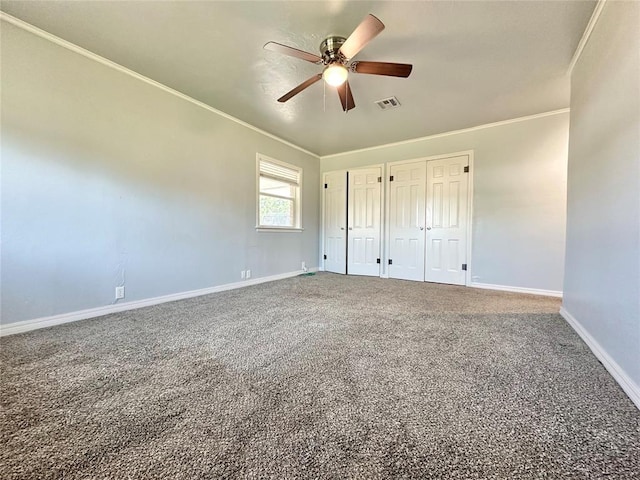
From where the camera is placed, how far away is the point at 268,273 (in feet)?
14.1

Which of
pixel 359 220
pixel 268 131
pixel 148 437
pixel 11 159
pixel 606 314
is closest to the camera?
pixel 148 437

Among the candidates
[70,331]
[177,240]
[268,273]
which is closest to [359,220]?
[268,273]

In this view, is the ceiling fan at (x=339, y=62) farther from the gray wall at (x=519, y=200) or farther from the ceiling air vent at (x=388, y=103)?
the gray wall at (x=519, y=200)

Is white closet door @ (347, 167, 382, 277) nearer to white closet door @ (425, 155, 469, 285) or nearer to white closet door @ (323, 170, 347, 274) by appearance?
white closet door @ (323, 170, 347, 274)

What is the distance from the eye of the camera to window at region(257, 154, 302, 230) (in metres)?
4.25

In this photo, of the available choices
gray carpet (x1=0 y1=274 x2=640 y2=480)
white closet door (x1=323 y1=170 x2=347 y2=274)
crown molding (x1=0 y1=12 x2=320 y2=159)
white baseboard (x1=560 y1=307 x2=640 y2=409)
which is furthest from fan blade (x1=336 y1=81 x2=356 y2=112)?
white baseboard (x1=560 y1=307 x2=640 y2=409)

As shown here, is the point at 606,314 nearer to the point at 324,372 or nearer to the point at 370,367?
the point at 370,367

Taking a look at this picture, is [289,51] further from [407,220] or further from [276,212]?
[407,220]

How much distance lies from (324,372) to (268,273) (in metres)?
2.95

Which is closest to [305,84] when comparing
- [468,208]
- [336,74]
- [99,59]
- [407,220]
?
[336,74]

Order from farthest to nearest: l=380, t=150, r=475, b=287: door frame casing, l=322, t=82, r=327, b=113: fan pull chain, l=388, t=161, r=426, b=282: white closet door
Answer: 1. l=388, t=161, r=426, b=282: white closet door
2. l=380, t=150, r=475, b=287: door frame casing
3. l=322, t=82, r=327, b=113: fan pull chain

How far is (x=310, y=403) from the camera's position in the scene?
121 cm

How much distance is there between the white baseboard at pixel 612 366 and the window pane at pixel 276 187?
4.00 metres

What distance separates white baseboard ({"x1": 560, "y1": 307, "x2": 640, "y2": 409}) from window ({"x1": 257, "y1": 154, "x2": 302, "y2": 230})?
376 cm
